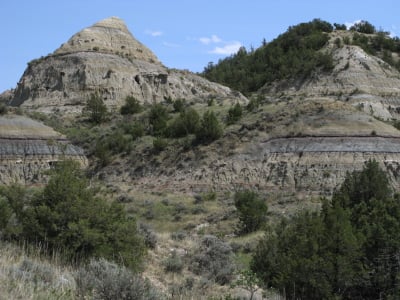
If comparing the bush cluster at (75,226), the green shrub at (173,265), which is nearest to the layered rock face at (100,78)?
the green shrub at (173,265)

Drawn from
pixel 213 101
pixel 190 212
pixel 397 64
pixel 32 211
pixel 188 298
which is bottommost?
pixel 190 212

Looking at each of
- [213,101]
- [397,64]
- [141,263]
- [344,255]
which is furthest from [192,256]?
[397,64]

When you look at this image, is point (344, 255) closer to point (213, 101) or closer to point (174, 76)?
point (213, 101)

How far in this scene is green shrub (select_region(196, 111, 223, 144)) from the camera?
43.4m

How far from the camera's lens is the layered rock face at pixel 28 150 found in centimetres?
4319

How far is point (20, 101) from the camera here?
6544cm

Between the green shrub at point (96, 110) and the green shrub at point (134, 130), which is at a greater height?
the green shrub at point (96, 110)

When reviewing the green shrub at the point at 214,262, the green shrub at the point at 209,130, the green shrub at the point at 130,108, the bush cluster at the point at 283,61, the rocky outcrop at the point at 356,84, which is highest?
the bush cluster at the point at 283,61

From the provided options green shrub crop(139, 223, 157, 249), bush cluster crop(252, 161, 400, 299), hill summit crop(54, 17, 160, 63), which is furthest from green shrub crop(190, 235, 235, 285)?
hill summit crop(54, 17, 160, 63)

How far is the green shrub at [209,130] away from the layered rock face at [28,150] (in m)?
10.7

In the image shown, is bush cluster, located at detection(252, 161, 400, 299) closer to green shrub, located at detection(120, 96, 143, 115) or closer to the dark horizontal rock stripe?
the dark horizontal rock stripe

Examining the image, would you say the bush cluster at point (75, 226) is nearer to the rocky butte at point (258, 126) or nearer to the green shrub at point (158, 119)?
the rocky butte at point (258, 126)

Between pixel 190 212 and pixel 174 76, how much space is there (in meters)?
38.1

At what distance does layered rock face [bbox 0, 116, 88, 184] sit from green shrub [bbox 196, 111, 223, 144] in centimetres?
1066
